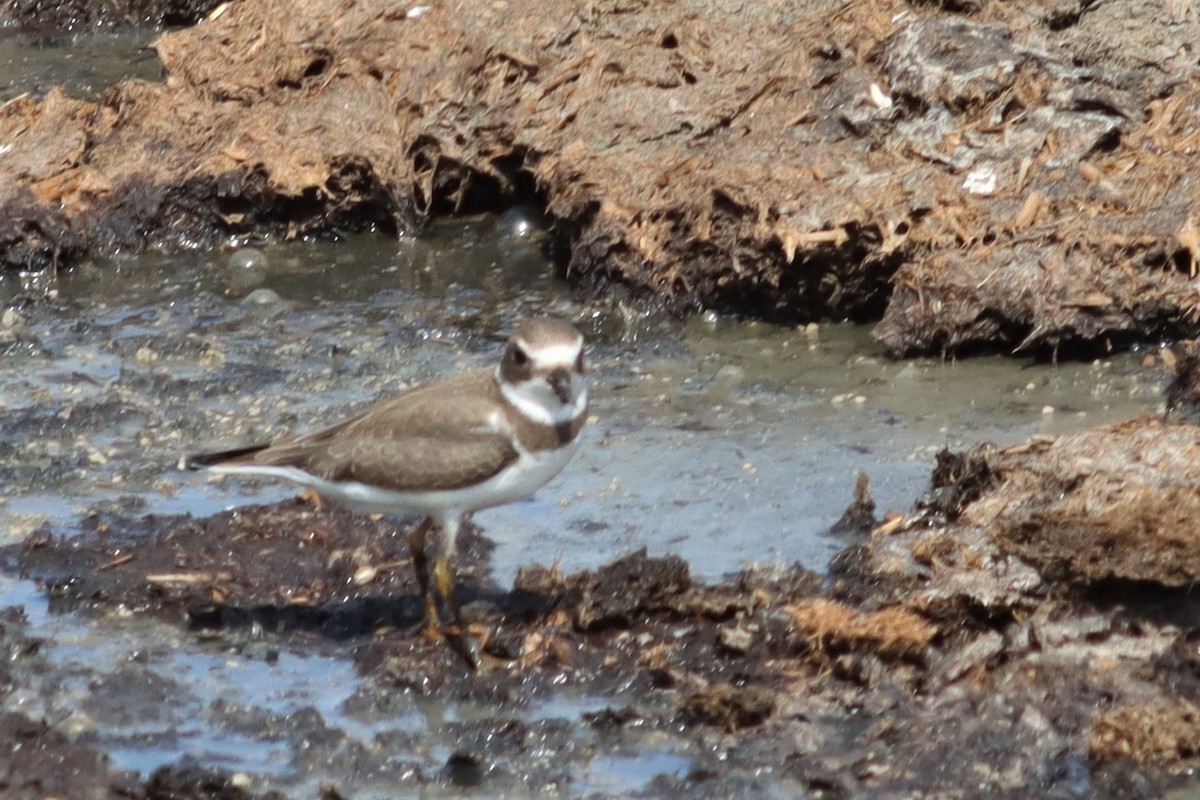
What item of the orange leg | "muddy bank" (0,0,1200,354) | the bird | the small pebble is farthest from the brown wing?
the small pebble

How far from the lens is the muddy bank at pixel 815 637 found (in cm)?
596

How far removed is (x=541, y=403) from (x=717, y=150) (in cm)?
429

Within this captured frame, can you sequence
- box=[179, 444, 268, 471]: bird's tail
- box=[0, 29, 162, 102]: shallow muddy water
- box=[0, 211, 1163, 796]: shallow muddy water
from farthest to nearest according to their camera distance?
box=[0, 29, 162, 102]: shallow muddy water → box=[179, 444, 268, 471]: bird's tail → box=[0, 211, 1163, 796]: shallow muddy water

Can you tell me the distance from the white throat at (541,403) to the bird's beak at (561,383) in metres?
0.03

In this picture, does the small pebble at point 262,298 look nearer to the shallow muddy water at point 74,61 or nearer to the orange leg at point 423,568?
the orange leg at point 423,568

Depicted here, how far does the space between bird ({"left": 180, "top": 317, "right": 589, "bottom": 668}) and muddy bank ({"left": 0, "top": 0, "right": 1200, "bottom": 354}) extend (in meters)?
3.28

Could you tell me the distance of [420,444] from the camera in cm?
688

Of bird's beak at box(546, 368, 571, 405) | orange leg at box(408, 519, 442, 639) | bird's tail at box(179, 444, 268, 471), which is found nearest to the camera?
bird's beak at box(546, 368, 571, 405)

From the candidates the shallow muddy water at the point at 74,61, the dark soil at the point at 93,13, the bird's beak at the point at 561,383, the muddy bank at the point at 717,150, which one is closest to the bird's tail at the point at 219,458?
the bird's beak at the point at 561,383

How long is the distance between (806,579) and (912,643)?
73cm

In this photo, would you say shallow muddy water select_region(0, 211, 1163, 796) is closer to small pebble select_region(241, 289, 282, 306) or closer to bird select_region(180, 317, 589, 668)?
small pebble select_region(241, 289, 282, 306)

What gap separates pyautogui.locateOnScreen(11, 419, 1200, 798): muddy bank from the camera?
19.5ft

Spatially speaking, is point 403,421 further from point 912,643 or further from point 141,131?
point 141,131

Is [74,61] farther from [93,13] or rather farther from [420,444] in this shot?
[420,444]
